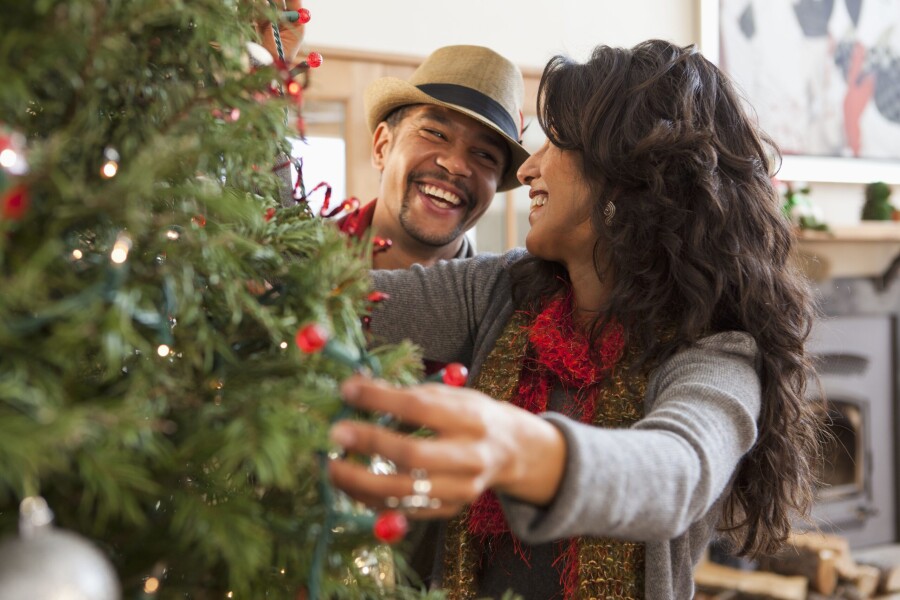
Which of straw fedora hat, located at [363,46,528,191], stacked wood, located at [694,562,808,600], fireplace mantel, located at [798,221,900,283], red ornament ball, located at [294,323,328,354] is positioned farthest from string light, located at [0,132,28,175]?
fireplace mantel, located at [798,221,900,283]

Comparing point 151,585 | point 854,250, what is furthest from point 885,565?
point 151,585

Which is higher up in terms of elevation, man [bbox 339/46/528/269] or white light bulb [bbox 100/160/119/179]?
white light bulb [bbox 100/160/119/179]

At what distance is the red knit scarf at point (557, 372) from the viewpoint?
1073mm

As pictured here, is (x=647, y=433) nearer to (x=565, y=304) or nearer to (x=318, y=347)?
(x=318, y=347)

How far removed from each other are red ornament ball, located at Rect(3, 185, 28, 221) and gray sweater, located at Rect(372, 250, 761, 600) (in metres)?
0.35

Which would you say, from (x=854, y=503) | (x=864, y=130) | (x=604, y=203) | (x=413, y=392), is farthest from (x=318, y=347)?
(x=864, y=130)

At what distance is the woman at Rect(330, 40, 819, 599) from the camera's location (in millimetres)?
997

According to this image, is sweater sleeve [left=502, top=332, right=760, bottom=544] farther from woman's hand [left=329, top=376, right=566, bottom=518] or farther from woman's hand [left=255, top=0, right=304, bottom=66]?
woman's hand [left=255, top=0, right=304, bottom=66]

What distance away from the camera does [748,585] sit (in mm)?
2770

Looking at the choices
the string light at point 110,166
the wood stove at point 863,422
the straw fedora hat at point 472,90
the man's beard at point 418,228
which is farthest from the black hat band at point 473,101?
the wood stove at point 863,422

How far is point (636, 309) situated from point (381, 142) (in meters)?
0.81

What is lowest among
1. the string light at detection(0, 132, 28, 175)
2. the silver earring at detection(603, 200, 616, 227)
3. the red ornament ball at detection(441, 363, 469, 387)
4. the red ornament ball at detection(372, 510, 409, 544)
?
the silver earring at detection(603, 200, 616, 227)

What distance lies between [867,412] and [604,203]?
8.42 feet

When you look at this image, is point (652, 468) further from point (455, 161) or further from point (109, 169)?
point (455, 161)
